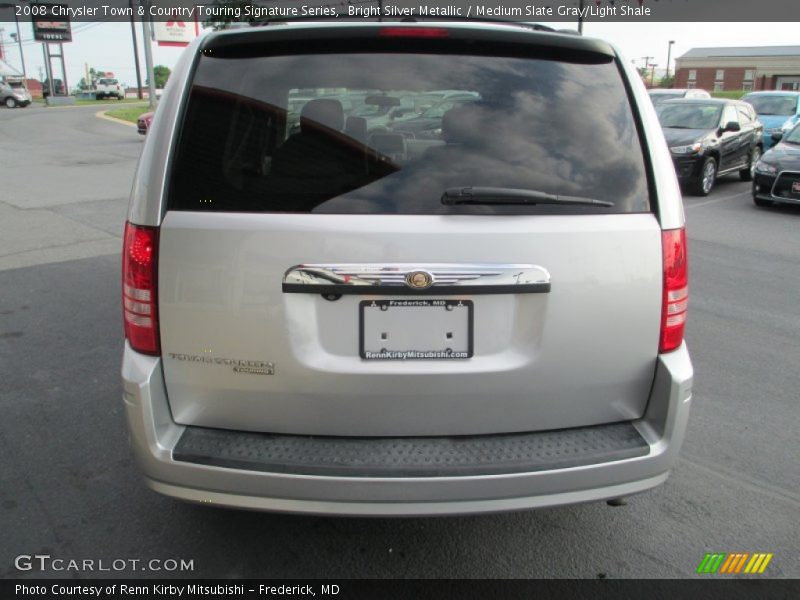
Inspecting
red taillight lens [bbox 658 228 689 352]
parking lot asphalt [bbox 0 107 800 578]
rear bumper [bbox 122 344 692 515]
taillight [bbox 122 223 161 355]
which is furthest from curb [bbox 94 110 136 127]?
red taillight lens [bbox 658 228 689 352]

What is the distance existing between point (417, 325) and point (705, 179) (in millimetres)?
12194

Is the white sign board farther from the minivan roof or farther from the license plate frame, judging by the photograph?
the license plate frame

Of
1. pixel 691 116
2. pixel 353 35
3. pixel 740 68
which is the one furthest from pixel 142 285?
pixel 740 68

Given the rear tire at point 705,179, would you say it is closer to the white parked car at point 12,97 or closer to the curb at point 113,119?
the curb at point 113,119

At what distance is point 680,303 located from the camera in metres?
2.45

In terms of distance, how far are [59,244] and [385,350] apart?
724 cm

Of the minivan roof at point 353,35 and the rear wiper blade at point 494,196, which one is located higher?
the minivan roof at point 353,35

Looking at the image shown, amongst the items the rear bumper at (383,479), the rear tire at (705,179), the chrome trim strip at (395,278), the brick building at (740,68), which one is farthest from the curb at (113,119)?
the brick building at (740,68)

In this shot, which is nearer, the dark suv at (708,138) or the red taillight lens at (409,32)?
the red taillight lens at (409,32)

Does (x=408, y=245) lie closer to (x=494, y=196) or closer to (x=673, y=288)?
(x=494, y=196)

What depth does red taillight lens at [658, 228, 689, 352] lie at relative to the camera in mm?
2387

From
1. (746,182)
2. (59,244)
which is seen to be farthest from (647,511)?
(746,182)

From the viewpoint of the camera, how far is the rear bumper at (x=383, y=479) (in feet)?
7.37

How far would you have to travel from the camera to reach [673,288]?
241 centimetres
